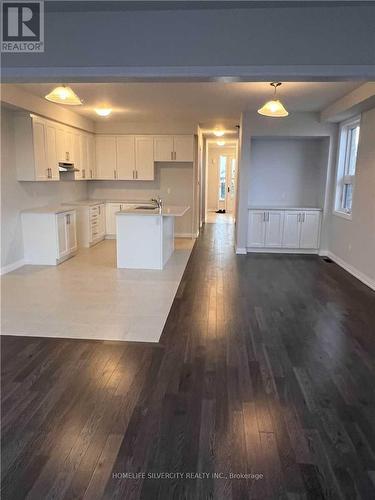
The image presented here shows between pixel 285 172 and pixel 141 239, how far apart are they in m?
3.56

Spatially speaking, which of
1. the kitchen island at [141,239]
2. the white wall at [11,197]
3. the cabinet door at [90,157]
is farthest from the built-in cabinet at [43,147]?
the kitchen island at [141,239]

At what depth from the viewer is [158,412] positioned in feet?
7.42

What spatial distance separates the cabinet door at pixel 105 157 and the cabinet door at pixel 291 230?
13.0 ft

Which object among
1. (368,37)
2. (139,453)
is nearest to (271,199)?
(368,37)

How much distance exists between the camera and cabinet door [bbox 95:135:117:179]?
8.09 meters

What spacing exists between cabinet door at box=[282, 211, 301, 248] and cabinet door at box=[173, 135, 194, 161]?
2.58 m

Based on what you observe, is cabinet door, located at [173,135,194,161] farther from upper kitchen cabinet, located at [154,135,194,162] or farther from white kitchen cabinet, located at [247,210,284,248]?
white kitchen cabinet, located at [247,210,284,248]

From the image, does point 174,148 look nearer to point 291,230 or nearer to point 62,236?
point 291,230

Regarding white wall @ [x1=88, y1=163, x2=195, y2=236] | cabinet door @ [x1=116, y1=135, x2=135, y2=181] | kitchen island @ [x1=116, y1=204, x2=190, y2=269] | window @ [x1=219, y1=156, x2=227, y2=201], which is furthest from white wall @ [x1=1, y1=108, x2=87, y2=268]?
window @ [x1=219, y1=156, x2=227, y2=201]

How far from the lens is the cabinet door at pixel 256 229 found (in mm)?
6973

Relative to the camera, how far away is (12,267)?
18.3 feet

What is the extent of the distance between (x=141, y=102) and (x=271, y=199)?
331 cm

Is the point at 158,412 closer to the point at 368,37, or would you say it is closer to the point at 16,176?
the point at 368,37

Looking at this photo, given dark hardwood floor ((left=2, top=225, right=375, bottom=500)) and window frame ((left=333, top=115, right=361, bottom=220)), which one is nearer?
dark hardwood floor ((left=2, top=225, right=375, bottom=500))
